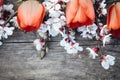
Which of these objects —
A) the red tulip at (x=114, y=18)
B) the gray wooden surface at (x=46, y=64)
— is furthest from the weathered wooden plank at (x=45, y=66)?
the red tulip at (x=114, y=18)

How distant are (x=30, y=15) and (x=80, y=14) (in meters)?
0.15

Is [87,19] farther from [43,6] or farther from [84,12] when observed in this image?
[43,6]

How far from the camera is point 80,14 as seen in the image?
1.22 m

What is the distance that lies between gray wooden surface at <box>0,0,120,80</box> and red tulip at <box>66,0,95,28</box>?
15 centimetres

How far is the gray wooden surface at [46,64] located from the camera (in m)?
1.36

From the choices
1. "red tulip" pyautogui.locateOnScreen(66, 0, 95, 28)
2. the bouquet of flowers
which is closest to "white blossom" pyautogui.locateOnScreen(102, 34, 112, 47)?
the bouquet of flowers

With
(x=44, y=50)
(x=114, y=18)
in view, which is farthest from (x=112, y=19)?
(x=44, y=50)

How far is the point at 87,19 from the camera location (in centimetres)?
122

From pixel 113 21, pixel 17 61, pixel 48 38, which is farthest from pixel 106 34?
pixel 17 61

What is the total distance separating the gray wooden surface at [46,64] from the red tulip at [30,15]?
0.15 meters

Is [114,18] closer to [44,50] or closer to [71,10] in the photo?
[71,10]

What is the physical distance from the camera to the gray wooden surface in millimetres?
1357

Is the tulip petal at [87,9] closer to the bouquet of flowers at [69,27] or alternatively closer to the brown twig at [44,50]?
the bouquet of flowers at [69,27]

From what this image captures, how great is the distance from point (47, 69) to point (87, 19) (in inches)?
9.5
